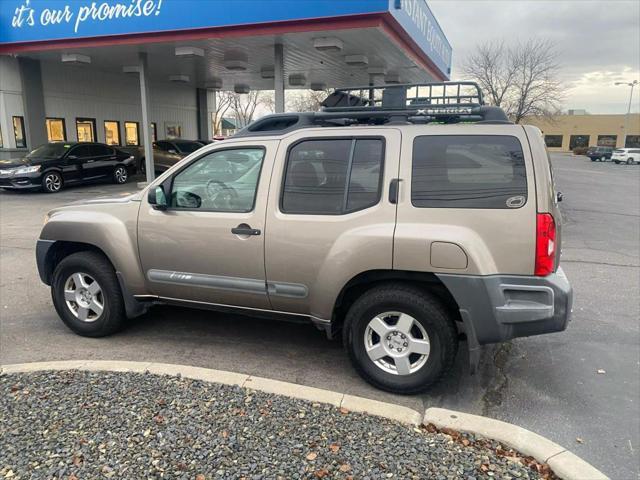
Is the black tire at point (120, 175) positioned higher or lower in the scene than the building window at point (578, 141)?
lower

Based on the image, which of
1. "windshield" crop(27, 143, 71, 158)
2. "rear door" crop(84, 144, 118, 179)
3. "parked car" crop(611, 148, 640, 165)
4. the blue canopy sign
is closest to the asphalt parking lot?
the blue canopy sign

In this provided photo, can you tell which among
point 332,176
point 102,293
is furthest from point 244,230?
point 102,293

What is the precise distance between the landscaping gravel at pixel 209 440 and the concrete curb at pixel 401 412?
0.26 feet

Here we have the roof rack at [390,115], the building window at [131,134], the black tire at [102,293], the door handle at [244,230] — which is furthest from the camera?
the building window at [131,134]

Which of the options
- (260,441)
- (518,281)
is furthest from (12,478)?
(518,281)

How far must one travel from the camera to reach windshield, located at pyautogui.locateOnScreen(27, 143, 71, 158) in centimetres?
1612

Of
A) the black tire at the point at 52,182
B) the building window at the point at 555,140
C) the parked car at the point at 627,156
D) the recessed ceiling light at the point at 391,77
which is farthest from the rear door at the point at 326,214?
the building window at the point at 555,140

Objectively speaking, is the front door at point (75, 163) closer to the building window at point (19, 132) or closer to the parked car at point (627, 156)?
the building window at point (19, 132)

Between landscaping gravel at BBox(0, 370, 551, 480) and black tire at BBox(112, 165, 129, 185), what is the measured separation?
16502 millimetres

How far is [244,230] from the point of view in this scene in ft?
12.7

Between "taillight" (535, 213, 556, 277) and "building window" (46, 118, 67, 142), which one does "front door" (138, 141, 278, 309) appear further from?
"building window" (46, 118, 67, 142)

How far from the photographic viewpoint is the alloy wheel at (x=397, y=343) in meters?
3.52

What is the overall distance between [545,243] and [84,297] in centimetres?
389

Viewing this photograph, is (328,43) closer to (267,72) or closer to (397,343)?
(267,72)
